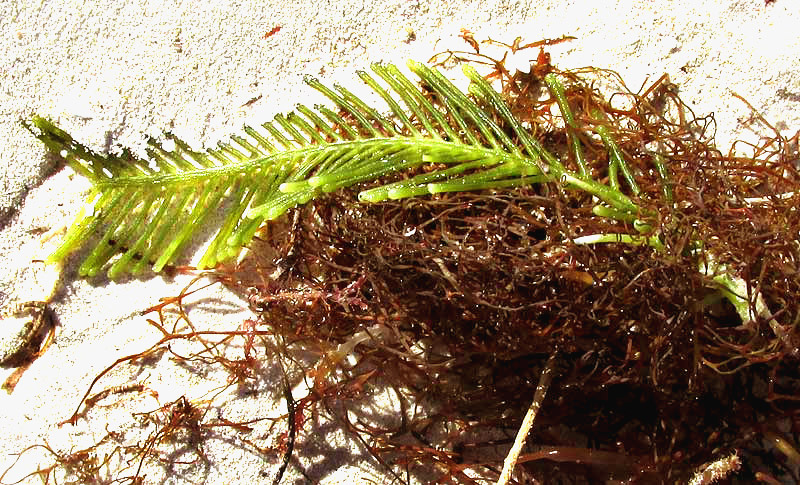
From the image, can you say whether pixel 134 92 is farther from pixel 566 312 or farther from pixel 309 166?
pixel 566 312

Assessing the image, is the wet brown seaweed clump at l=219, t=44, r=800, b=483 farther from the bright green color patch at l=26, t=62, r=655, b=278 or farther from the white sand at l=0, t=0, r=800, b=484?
the white sand at l=0, t=0, r=800, b=484

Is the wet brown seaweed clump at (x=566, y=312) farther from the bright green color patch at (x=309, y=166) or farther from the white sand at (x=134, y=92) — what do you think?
the white sand at (x=134, y=92)

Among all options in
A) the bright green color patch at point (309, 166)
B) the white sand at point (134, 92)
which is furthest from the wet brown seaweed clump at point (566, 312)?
the white sand at point (134, 92)

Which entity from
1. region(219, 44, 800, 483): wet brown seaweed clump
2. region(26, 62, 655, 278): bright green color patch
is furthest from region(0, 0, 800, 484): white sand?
region(219, 44, 800, 483): wet brown seaweed clump

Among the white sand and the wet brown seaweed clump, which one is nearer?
the wet brown seaweed clump

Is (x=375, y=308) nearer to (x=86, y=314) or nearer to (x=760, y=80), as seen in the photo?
(x=86, y=314)

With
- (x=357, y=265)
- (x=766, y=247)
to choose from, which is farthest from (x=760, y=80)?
(x=357, y=265)

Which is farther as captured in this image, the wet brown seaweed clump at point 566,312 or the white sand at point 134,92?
the white sand at point 134,92

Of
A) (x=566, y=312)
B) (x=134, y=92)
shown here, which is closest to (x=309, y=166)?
(x=134, y=92)
